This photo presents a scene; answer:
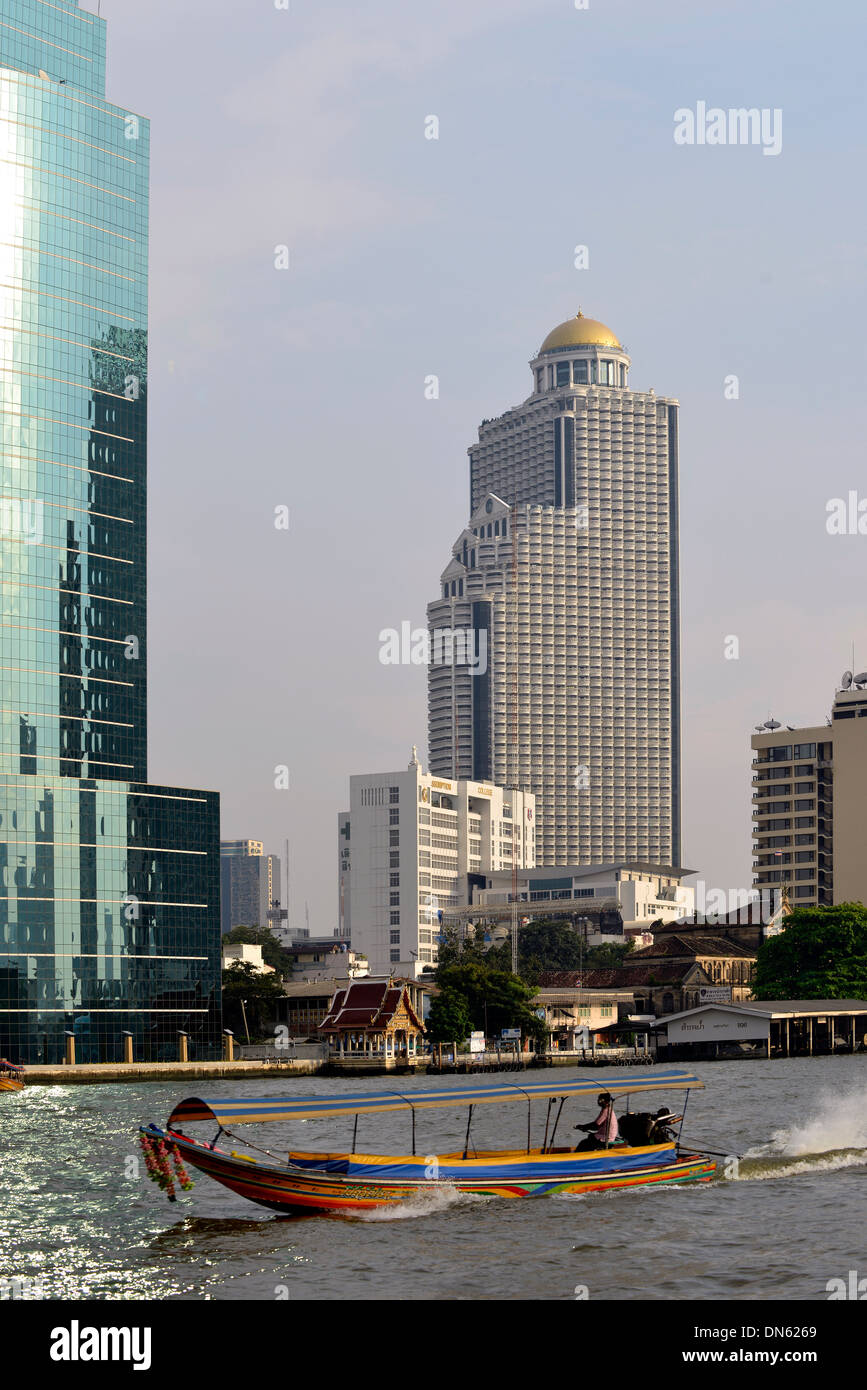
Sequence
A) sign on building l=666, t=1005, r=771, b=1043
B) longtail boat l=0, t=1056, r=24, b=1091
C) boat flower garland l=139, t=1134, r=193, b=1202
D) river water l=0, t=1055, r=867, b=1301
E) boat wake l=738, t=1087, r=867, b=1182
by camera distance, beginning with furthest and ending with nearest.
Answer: sign on building l=666, t=1005, r=771, b=1043
longtail boat l=0, t=1056, r=24, b=1091
boat wake l=738, t=1087, r=867, b=1182
boat flower garland l=139, t=1134, r=193, b=1202
river water l=0, t=1055, r=867, b=1301

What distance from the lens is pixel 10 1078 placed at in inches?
5310

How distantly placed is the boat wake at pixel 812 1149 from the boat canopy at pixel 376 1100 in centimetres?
382

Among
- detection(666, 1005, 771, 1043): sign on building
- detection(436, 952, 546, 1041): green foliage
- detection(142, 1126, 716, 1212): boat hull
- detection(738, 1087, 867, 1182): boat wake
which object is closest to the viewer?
detection(142, 1126, 716, 1212): boat hull

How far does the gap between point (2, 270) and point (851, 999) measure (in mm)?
119619

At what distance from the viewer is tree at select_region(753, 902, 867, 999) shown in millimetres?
186375

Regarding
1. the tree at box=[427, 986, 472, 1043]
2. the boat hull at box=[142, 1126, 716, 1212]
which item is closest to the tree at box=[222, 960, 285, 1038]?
the tree at box=[427, 986, 472, 1043]

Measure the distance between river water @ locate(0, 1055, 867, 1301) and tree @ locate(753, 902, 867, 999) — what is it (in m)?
122

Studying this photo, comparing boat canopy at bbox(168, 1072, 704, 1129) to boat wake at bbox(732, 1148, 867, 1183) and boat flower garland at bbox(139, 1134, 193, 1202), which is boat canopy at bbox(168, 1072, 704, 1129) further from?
boat wake at bbox(732, 1148, 867, 1183)

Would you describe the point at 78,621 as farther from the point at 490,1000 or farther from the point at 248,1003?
the point at 490,1000

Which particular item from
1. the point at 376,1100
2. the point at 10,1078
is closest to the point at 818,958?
the point at 10,1078

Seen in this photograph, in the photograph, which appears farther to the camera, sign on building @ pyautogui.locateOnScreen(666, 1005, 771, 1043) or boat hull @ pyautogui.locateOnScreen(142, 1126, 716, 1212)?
sign on building @ pyautogui.locateOnScreen(666, 1005, 771, 1043)
